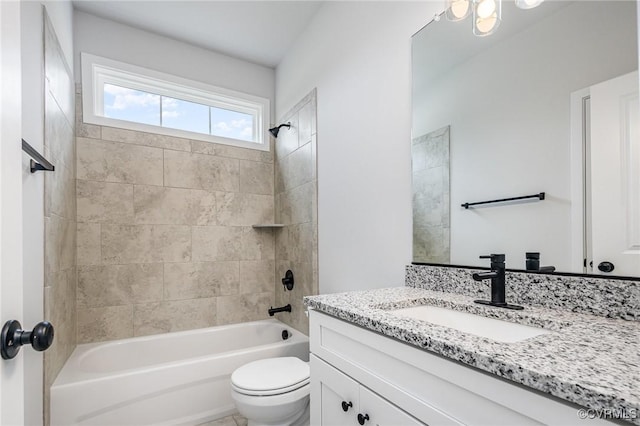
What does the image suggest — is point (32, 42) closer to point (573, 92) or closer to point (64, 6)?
point (64, 6)

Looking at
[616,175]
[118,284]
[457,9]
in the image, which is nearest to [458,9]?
[457,9]

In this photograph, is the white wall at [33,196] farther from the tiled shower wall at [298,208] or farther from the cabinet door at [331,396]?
the tiled shower wall at [298,208]

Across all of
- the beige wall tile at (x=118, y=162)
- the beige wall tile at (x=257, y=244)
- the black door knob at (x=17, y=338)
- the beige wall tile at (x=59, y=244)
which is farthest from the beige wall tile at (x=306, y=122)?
the black door knob at (x=17, y=338)

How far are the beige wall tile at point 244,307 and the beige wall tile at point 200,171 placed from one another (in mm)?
982

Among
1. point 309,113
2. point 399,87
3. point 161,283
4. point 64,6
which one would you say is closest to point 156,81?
point 64,6

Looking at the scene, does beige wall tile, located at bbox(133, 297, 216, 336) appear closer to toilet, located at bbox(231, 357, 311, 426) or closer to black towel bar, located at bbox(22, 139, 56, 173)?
toilet, located at bbox(231, 357, 311, 426)

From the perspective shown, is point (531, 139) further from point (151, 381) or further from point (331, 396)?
point (151, 381)

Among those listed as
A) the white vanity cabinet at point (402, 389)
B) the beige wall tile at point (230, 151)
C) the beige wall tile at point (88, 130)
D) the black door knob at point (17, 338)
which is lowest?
the white vanity cabinet at point (402, 389)

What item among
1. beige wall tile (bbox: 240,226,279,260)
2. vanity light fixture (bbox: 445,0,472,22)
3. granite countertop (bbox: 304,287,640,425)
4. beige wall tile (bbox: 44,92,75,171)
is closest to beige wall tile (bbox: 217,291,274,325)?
beige wall tile (bbox: 240,226,279,260)

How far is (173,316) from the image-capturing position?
2590 millimetres

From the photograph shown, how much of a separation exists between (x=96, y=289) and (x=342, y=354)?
2.13 meters

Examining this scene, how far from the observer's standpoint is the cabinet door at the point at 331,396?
101 cm

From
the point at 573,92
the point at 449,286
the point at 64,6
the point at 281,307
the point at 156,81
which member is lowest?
the point at 281,307

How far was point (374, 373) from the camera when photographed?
924 mm
